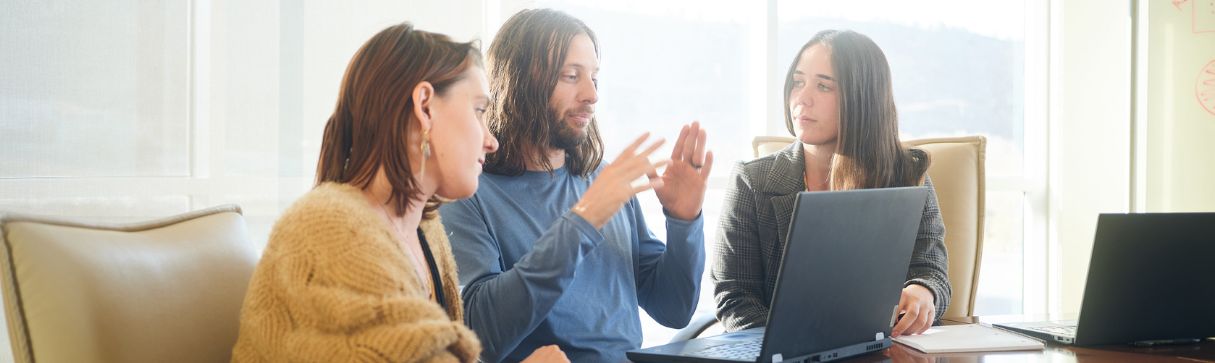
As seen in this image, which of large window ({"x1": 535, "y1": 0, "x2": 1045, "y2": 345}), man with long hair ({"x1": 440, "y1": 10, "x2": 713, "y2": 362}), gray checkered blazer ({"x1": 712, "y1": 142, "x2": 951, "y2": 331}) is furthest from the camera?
large window ({"x1": 535, "y1": 0, "x2": 1045, "y2": 345})

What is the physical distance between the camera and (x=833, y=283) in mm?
1263

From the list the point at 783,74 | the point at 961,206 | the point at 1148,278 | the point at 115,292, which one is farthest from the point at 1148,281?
the point at 783,74

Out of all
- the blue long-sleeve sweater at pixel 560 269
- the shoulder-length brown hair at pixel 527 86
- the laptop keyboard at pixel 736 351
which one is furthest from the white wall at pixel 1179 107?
the laptop keyboard at pixel 736 351

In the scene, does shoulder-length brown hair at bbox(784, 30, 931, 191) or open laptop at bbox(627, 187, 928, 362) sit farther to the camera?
shoulder-length brown hair at bbox(784, 30, 931, 191)

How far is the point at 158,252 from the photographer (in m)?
1.11

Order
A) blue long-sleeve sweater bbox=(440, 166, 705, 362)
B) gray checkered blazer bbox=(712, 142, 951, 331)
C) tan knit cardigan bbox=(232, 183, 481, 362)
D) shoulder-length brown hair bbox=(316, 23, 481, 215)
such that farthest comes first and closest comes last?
gray checkered blazer bbox=(712, 142, 951, 331), blue long-sleeve sweater bbox=(440, 166, 705, 362), shoulder-length brown hair bbox=(316, 23, 481, 215), tan knit cardigan bbox=(232, 183, 481, 362)

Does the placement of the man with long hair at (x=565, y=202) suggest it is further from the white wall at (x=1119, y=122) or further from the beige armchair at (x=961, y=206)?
the white wall at (x=1119, y=122)

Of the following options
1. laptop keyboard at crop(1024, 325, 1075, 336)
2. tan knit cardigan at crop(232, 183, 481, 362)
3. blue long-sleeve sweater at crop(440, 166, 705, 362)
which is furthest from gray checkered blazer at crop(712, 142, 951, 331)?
tan knit cardigan at crop(232, 183, 481, 362)

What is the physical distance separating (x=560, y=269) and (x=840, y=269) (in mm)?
396

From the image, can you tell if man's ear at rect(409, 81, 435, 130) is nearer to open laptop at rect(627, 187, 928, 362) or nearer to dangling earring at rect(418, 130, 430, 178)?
dangling earring at rect(418, 130, 430, 178)

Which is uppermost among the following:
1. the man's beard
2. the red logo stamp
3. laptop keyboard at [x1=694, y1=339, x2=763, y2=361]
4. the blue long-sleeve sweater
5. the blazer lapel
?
the red logo stamp

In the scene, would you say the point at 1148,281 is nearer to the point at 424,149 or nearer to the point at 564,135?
the point at 564,135

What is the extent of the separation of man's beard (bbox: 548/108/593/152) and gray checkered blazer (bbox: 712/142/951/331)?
425 mm

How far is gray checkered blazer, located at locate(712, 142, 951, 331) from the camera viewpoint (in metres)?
1.92
